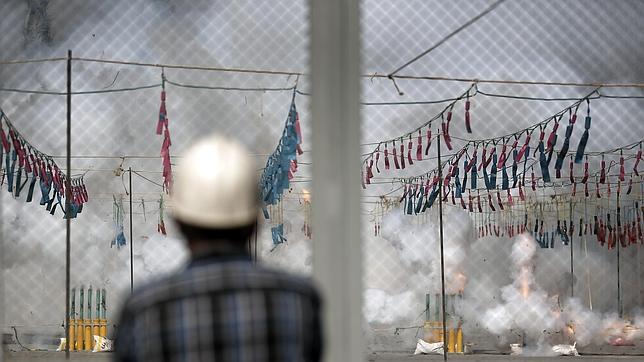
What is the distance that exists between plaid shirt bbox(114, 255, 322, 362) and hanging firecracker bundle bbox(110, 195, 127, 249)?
984mm

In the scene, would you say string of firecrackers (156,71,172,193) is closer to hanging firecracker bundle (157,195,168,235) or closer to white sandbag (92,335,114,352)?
hanging firecracker bundle (157,195,168,235)

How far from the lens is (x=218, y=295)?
84cm

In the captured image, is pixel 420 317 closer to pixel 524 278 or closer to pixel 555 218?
pixel 524 278

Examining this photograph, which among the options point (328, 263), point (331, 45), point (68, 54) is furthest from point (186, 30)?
point (328, 263)

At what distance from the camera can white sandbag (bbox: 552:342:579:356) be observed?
147 inches

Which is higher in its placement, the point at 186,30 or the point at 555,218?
the point at 186,30

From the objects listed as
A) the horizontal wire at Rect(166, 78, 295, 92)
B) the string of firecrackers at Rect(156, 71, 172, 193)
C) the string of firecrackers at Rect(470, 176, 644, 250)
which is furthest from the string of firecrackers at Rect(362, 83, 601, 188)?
the string of firecrackers at Rect(156, 71, 172, 193)

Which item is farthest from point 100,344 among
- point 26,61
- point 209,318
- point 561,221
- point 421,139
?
point 561,221

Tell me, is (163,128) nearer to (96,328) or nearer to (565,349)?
(96,328)

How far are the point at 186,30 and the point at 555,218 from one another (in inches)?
82.5

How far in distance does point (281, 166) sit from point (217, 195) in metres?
0.96

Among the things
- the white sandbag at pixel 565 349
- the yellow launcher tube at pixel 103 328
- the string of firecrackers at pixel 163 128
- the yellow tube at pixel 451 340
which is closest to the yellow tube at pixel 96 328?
the yellow launcher tube at pixel 103 328

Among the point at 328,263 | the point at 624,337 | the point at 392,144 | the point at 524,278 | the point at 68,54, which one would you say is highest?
the point at 68,54

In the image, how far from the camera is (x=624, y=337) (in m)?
3.20
